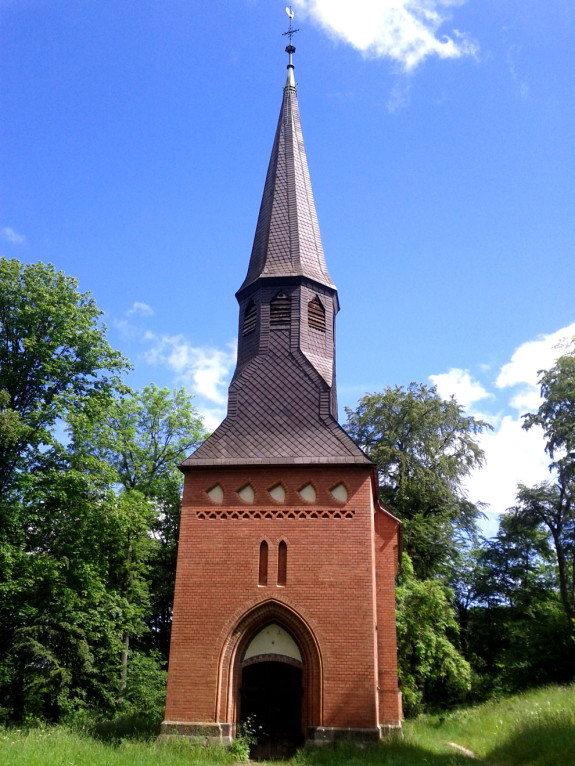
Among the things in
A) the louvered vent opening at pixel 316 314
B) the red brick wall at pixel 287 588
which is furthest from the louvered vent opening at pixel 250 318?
the red brick wall at pixel 287 588

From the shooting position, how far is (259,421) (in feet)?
53.7

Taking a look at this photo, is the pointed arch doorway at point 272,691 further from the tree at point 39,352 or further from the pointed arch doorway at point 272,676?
the tree at point 39,352

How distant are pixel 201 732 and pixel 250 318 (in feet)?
32.2

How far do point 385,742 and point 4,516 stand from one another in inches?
423

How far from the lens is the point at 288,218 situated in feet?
64.3

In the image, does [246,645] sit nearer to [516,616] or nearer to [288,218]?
[288,218]

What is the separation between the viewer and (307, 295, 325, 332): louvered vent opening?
18000mm

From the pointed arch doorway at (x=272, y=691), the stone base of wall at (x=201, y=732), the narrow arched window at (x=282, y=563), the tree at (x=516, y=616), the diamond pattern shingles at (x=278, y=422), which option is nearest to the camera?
the stone base of wall at (x=201, y=732)

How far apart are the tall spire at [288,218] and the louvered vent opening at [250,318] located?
0.59m

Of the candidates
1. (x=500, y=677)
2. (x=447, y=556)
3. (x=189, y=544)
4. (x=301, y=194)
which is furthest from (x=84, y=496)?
(x=500, y=677)

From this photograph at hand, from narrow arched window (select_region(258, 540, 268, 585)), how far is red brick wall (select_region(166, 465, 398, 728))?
0.10 metres

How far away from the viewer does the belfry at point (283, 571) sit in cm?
1353

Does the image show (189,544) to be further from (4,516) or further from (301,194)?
(301,194)

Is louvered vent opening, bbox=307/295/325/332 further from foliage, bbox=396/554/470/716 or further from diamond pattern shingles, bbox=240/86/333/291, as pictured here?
foliage, bbox=396/554/470/716
